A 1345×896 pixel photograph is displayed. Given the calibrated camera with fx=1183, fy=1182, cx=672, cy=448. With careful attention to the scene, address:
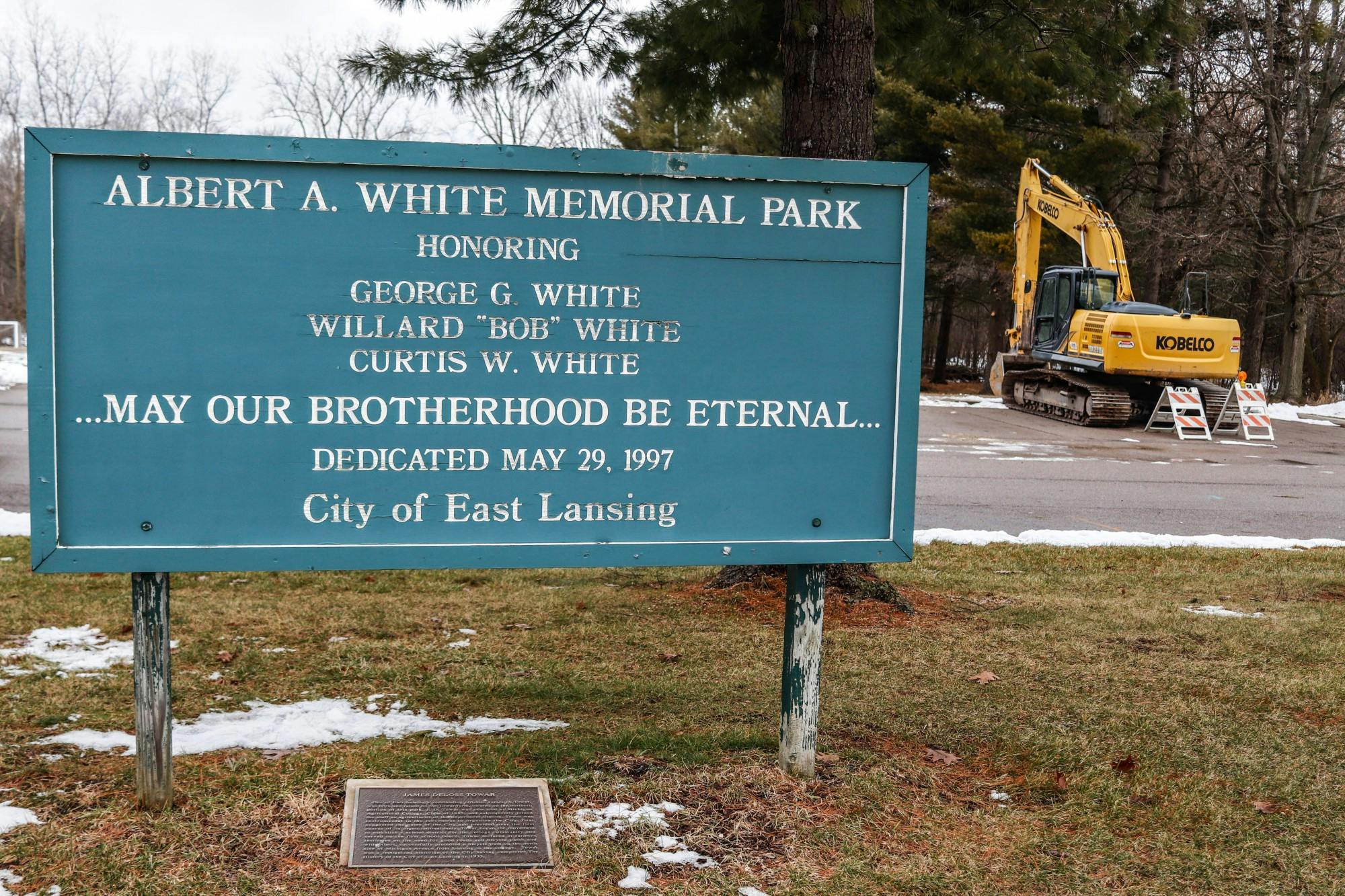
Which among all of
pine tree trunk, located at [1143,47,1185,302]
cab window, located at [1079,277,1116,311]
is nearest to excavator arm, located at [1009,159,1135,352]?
cab window, located at [1079,277,1116,311]

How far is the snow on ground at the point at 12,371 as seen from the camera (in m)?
25.8

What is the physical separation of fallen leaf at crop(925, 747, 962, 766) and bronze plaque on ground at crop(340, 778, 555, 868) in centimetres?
138

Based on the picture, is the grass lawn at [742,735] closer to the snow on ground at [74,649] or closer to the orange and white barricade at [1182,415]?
the snow on ground at [74,649]

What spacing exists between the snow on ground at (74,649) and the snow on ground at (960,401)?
823 inches

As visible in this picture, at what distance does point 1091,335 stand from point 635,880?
770 inches

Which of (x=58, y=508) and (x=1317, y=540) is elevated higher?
(x=58, y=508)

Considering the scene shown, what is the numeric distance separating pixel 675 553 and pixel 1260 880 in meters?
1.86

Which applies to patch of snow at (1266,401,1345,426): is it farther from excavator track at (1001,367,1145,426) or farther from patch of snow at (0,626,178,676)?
patch of snow at (0,626,178,676)

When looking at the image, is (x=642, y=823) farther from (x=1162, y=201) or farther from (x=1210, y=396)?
(x=1162, y=201)

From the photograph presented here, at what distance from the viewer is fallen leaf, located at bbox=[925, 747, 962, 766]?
4121 millimetres

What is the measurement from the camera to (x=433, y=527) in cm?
339

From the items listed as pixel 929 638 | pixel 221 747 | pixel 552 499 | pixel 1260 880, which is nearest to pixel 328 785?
pixel 221 747

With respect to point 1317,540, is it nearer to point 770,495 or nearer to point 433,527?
point 770,495

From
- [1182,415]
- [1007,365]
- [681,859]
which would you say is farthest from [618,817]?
[1007,365]
